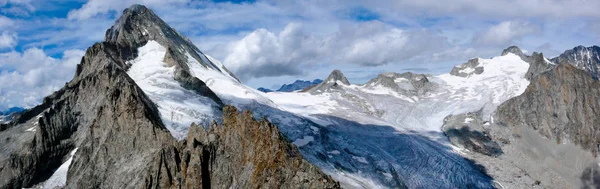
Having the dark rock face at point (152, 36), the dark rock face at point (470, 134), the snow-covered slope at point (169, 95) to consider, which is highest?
the dark rock face at point (152, 36)

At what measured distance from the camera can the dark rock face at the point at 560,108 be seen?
554 feet

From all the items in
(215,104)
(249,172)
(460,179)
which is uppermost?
(215,104)

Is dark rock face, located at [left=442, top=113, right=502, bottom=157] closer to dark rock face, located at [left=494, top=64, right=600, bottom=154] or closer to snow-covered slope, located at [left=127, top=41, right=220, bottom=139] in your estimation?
dark rock face, located at [left=494, top=64, right=600, bottom=154]

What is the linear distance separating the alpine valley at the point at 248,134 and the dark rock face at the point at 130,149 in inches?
6.4

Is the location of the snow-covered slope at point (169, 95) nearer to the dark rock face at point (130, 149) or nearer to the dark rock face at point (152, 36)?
the dark rock face at point (152, 36)

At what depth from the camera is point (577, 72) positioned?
185 meters

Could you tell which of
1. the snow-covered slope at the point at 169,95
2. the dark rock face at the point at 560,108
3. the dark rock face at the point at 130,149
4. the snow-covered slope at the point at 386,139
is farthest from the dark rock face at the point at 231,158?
the dark rock face at the point at 560,108

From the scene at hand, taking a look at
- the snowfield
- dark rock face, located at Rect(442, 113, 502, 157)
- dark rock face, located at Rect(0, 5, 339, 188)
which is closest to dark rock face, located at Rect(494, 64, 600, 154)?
dark rock face, located at Rect(442, 113, 502, 157)

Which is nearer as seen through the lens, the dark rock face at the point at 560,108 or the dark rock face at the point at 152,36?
the dark rock face at the point at 152,36

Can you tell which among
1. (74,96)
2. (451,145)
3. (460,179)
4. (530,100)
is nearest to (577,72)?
(530,100)

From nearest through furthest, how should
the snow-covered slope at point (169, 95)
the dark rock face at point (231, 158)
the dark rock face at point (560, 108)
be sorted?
the dark rock face at point (231, 158) < the snow-covered slope at point (169, 95) < the dark rock face at point (560, 108)

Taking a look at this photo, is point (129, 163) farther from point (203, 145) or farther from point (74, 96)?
point (74, 96)

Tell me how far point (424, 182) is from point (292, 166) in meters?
72.2

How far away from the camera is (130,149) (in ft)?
245
